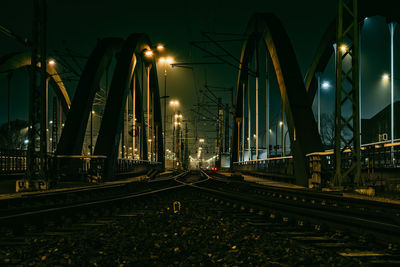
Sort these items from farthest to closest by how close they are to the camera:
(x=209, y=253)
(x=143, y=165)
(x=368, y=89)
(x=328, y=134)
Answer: (x=328, y=134) → (x=368, y=89) → (x=143, y=165) → (x=209, y=253)

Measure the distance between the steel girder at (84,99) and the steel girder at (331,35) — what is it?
13268 millimetres

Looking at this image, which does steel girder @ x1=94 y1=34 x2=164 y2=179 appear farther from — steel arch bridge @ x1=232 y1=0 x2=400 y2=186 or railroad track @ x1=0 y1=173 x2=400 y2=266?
railroad track @ x1=0 y1=173 x2=400 y2=266

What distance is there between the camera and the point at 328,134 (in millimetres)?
65312

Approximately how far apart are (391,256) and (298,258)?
0.77m

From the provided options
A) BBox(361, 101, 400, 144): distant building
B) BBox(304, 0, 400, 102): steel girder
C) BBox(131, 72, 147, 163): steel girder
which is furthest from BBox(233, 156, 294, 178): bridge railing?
BBox(361, 101, 400, 144): distant building

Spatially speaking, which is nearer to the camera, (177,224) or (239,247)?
(239,247)

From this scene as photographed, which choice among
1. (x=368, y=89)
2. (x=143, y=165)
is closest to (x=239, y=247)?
(x=143, y=165)

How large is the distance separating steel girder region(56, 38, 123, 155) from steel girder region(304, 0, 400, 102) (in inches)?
522

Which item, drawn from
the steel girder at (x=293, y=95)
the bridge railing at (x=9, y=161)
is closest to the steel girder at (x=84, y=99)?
the bridge railing at (x=9, y=161)

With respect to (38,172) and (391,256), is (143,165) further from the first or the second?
(391,256)

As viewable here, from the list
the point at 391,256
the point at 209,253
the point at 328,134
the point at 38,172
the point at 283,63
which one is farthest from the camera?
the point at 328,134

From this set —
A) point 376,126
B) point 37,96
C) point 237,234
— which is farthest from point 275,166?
point 376,126

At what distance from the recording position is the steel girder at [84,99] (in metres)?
19.7

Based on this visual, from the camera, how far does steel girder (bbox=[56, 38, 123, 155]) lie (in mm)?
19734
